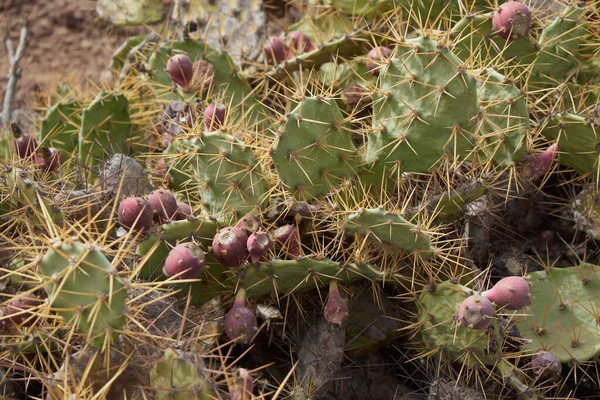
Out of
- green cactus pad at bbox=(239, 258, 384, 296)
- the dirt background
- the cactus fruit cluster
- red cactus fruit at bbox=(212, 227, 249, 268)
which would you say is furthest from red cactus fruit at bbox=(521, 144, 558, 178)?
the dirt background

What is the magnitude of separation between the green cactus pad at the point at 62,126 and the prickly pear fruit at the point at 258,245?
1.33 meters

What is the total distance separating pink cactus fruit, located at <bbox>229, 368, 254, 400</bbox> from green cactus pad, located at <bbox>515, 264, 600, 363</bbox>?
40.2 inches

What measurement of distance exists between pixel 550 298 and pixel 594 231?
1.10ft

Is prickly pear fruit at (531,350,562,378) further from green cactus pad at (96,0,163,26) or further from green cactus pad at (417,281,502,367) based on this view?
green cactus pad at (96,0,163,26)

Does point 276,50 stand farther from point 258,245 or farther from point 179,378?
point 179,378

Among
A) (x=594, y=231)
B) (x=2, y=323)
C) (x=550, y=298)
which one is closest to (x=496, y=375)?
(x=550, y=298)

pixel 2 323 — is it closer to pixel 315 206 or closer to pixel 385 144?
pixel 315 206

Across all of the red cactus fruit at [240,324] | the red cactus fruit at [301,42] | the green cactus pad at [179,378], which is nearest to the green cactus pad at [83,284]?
the green cactus pad at [179,378]

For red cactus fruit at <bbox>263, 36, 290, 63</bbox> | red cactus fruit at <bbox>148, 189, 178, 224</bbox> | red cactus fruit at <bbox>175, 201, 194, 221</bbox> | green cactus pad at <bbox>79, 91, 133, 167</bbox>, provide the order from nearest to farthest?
1. red cactus fruit at <bbox>148, 189, 178, 224</bbox>
2. red cactus fruit at <bbox>175, 201, 194, 221</bbox>
3. green cactus pad at <bbox>79, 91, 133, 167</bbox>
4. red cactus fruit at <bbox>263, 36, 290, 63</bbox>

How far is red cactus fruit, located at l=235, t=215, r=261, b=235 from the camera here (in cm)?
218

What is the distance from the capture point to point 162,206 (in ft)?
7.09

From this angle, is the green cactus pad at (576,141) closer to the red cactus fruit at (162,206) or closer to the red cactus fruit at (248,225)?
the red cactus fruit at (248,225)

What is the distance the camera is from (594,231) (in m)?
2.51

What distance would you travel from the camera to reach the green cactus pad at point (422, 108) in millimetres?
2176
